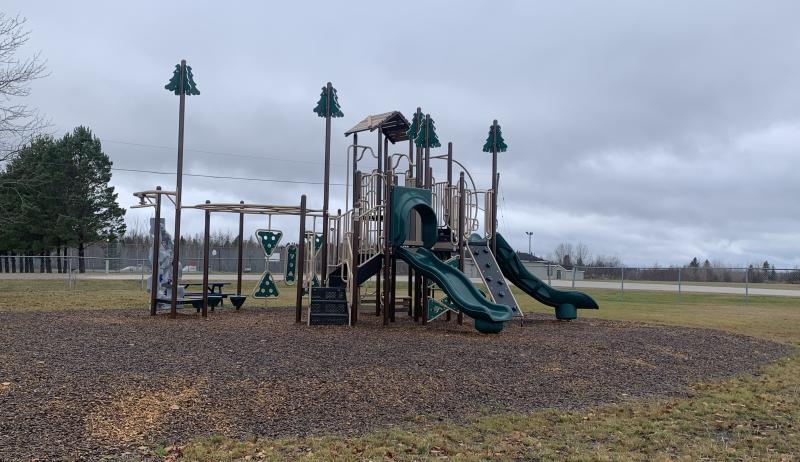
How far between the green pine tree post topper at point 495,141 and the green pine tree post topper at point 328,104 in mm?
4140

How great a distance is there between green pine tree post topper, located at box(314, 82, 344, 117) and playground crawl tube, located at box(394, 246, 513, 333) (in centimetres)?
320

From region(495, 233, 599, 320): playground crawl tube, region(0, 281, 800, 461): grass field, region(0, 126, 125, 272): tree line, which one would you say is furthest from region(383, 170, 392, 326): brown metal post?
region(0, 126, 125, 272): tree line

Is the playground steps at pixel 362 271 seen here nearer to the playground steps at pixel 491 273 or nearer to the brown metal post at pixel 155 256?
the playground steps at pixel 491 273

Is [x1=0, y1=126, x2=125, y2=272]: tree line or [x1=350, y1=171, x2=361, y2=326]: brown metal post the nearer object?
Answer: [x1=350, y1=171, x2=361, y2=326]: brown metal post

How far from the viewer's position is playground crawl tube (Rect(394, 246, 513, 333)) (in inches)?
451

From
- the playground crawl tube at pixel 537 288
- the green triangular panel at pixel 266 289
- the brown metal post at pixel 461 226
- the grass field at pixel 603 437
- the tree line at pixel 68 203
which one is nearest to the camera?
the grass field at pixel 603 437

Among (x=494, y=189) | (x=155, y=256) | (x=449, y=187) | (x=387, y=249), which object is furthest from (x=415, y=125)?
(x=155, y=256)

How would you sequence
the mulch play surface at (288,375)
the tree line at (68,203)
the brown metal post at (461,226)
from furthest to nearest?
the tree line at (68,203)
the brown metal post at (461,226)
the mulch play surface at (288,375)

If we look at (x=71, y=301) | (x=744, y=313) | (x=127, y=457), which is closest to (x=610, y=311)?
(x=744, y=313)

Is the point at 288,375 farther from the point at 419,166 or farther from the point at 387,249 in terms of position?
the point at 419,166

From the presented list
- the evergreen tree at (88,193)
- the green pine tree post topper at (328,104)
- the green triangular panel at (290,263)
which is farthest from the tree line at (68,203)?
the green pine tree post topper at (328,104)

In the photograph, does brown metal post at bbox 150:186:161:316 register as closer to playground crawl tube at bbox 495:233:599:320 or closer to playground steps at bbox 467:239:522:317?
playground steps at bbox 467:239:522:317

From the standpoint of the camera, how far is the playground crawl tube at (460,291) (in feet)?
37.6

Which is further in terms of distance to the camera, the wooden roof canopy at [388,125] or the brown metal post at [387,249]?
the wooden roof canopy at [388,125]
